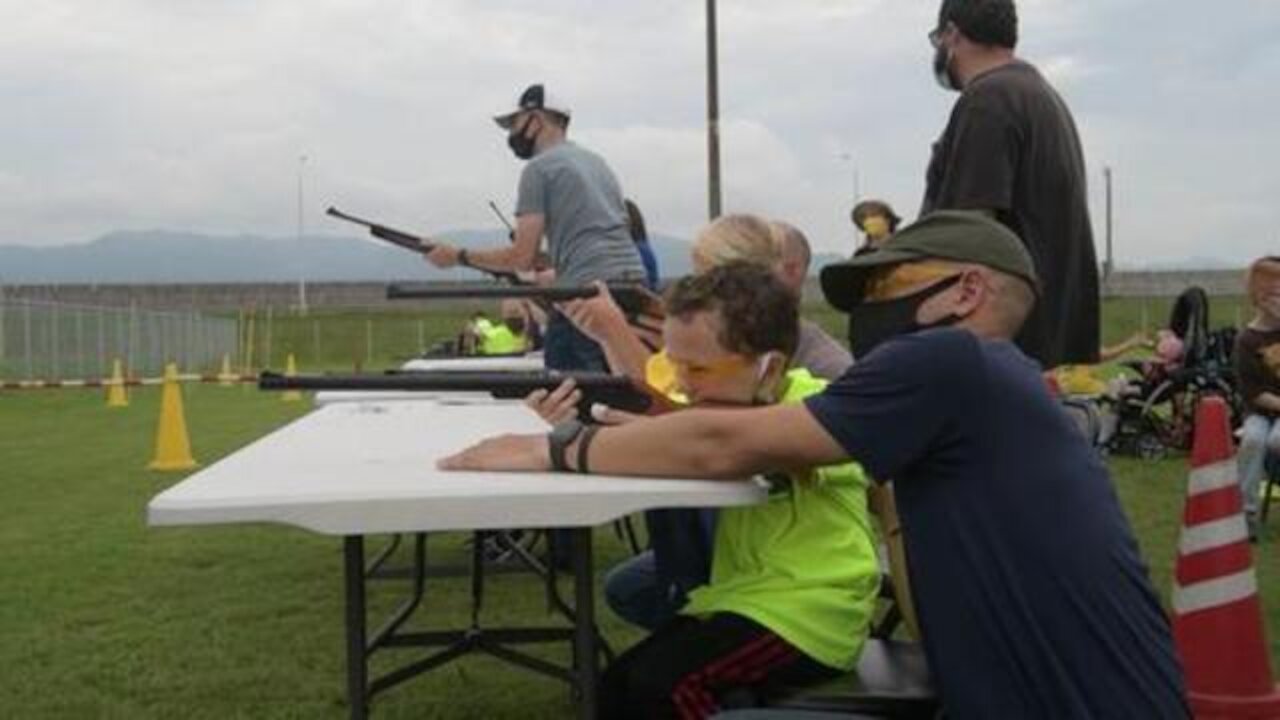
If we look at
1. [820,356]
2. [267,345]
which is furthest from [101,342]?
Answer: [820,356]

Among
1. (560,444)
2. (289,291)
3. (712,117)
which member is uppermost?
(712,117)

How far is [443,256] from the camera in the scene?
692 centimetres

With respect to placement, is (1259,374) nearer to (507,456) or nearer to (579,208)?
(579,208)

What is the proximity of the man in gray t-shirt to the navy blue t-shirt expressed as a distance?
4.06m

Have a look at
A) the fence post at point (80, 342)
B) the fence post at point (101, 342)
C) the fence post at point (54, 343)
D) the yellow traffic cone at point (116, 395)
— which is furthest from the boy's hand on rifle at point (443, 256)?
the fence post at point (101, 342)

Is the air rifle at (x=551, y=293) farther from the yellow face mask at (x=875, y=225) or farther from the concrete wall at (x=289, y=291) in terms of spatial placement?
the concrete wall at (x=289, y=291)

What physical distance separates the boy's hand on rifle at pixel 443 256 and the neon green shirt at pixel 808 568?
155 inches

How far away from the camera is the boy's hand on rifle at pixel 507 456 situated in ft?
8.93

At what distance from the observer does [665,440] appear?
2.56m

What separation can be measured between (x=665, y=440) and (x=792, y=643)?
0.53m

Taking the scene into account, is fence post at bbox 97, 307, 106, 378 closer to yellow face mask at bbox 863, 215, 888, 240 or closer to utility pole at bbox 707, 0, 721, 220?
utility pole at bbox 707, 0, 721, 220

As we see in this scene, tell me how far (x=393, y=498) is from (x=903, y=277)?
846mm

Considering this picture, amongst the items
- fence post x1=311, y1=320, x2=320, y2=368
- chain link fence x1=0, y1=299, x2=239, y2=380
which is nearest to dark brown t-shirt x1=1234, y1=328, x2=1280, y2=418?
chain link fence x1=0, y1=299, x2=239, y2=380

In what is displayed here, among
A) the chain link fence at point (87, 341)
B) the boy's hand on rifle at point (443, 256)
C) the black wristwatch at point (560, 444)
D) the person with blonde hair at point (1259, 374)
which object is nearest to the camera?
the black wristwatch at point (560, 444)
